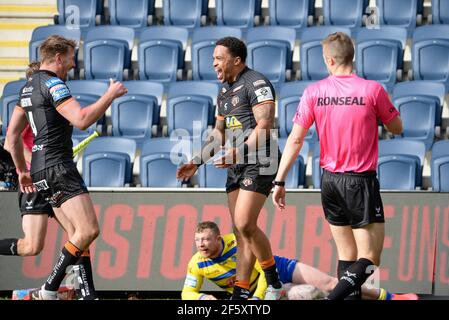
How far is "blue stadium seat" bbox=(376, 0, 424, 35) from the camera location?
14.4 meters

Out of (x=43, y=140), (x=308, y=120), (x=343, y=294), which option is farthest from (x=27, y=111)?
(x=343, y=294)

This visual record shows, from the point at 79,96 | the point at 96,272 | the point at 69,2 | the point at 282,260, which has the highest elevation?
the point at 69,2

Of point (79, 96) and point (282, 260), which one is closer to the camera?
point (282, 260)

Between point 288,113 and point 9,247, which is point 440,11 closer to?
point 288,113

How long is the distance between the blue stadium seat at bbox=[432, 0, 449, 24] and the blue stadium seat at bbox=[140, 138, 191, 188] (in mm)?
4109

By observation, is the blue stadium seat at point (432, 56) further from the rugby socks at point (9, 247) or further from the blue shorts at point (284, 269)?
the rugby socks at point (9, 247)

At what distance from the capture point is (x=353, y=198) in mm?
7598

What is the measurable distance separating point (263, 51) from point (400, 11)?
2069mm

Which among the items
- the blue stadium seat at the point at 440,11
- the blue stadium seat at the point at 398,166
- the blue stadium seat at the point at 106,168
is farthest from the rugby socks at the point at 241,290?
the blue stadium seat at the point at 440,11

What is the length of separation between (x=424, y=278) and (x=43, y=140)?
174 inches

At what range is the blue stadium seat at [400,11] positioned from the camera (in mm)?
14432

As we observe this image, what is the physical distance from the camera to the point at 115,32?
14828 millimetres

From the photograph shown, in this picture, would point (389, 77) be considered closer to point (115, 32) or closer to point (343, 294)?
point (115, 32)

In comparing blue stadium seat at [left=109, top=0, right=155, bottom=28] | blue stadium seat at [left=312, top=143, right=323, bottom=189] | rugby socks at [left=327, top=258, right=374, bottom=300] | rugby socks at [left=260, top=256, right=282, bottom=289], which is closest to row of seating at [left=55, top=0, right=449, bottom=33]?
blue stadium seat at [left=109, top=0, right=155, bottom=28]
